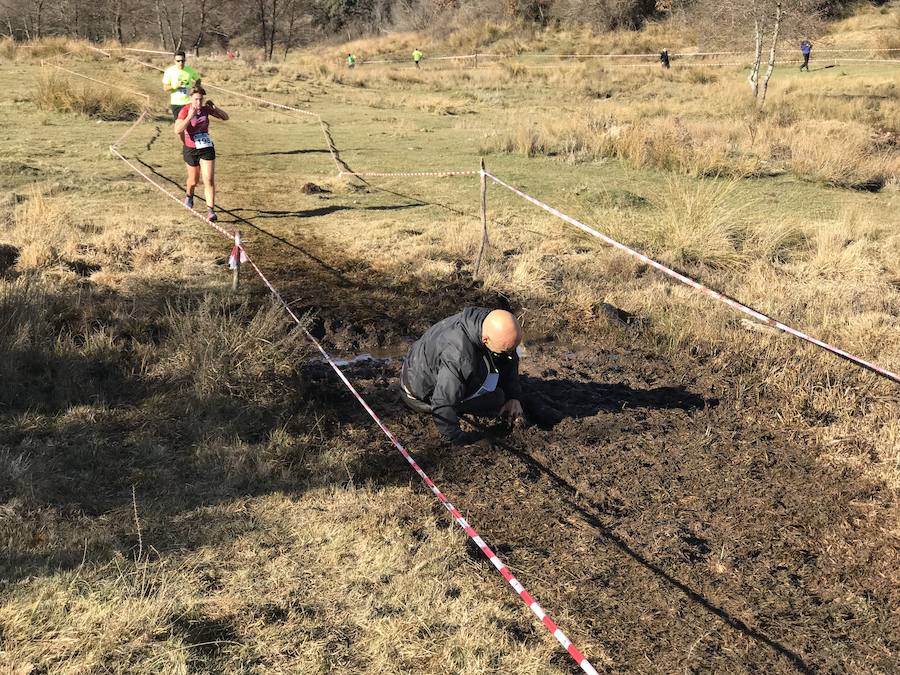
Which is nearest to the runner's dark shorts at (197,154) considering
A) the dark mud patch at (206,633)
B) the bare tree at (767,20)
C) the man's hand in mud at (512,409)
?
the man's hand in mud at (512,409)

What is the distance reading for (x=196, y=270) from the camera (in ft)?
24.6

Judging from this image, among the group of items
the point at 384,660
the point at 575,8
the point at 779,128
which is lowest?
the point at 384,660

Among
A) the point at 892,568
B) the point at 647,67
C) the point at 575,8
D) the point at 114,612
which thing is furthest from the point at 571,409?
the point at 575,8

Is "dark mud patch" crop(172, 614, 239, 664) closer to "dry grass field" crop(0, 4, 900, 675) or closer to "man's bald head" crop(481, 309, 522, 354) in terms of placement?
"dry grass field" crop(0, 4, 900, 675)

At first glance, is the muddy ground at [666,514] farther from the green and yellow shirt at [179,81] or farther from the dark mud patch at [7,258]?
the green and yellow shirt at [179,81]

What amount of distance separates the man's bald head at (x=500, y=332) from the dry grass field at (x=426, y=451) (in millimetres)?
835

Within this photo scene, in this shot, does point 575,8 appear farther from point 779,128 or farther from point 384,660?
point 384,660

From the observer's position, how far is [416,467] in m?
3.98

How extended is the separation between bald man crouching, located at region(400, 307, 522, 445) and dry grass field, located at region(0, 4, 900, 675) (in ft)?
0.89

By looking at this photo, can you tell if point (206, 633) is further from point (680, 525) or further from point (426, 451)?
point (680, 525)

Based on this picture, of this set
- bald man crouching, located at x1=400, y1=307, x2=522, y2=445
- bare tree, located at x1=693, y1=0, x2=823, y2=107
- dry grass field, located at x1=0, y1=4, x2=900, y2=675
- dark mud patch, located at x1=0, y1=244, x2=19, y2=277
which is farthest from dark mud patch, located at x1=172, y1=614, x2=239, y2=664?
bare tree, located at x1=693, y1=0, x2=823, y2=107

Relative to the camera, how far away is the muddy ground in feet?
10.5

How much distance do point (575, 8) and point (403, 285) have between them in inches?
2130

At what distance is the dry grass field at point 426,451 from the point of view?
3.08 m
